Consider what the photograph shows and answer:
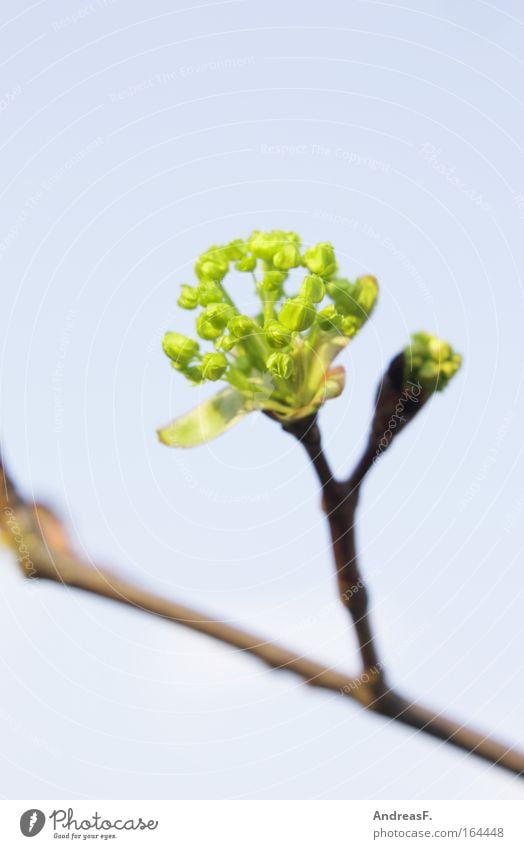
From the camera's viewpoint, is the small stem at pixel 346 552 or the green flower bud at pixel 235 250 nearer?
the small stem at pixel 346 552

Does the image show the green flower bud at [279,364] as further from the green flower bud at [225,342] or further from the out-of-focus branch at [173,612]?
the out-of-focus branch at [173,612]

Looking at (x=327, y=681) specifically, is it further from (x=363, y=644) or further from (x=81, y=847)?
(x=81, y=847)

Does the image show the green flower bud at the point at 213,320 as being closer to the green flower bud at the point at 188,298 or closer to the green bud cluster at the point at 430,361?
the green flower bud at the point at 188,298

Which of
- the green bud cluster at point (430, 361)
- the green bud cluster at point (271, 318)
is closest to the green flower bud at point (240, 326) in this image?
the green bud cluster at point (271, 318)

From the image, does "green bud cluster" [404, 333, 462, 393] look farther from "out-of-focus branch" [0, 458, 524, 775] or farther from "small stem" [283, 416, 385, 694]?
"out-of-focus branch" [0, 458, 524, 775]

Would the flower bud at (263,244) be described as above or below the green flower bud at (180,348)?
above

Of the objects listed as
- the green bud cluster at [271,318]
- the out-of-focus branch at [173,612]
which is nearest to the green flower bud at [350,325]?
the green bud cluster at [271,318]

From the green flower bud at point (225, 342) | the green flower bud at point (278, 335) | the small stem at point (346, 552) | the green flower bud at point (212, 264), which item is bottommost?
the small stem at point (346, 552)
